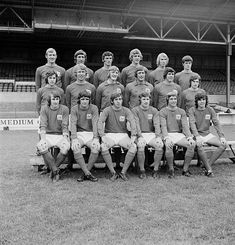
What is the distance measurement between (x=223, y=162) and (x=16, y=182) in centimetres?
396

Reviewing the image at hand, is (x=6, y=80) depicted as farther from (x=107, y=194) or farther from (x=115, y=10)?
(x=107, y=194)

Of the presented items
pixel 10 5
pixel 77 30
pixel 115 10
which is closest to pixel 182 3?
pixel 115 10

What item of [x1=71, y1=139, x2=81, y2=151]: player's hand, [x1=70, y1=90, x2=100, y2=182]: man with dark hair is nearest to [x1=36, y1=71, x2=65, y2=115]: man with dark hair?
[x1=70, y1=90, x2=100, y2=182]: man with dark hair

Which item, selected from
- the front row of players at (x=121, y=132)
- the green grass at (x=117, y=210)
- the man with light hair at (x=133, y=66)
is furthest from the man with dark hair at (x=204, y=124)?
the man with light hair at (x=133, y=66)

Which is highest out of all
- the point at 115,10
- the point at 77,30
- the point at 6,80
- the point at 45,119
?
the point at 115,10

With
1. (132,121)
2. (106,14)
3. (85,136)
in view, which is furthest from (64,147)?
(106,14)

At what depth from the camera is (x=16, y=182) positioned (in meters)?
5.24

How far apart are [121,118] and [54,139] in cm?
113

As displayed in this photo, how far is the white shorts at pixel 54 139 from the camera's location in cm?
544

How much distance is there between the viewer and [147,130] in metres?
5.89

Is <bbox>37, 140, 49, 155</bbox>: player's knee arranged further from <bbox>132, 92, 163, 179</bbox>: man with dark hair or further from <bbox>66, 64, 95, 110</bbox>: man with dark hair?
<bbox>132, 92, 163, 179</bbox>: man with dark hair

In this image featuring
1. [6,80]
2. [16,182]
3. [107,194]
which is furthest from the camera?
[6,80]

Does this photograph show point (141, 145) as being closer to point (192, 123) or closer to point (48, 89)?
point (192, 123)

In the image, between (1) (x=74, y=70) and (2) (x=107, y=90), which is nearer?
(2) (x=107, y=90)
